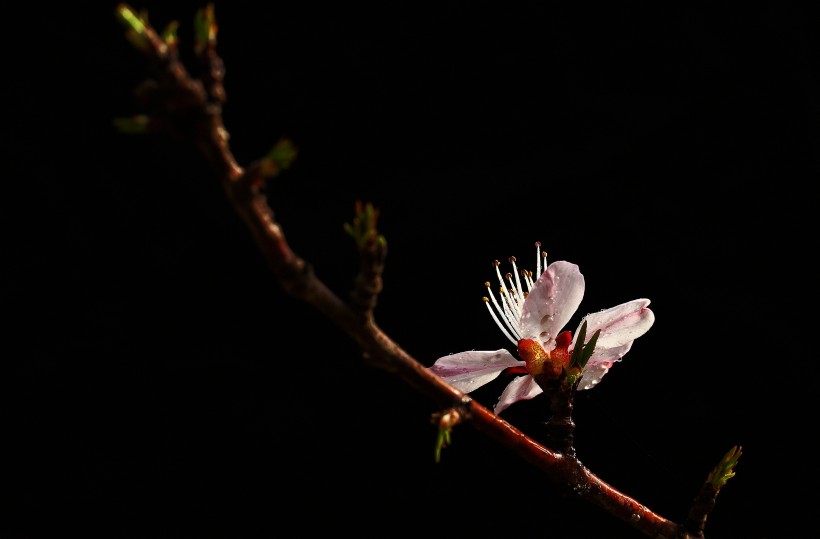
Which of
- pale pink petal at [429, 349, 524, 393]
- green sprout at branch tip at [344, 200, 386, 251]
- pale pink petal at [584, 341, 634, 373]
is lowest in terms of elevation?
pale pink petal at [584, 341, 634, 373]

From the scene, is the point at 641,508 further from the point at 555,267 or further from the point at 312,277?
the point at 312,277

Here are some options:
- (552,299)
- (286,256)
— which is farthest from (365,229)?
(552,299)

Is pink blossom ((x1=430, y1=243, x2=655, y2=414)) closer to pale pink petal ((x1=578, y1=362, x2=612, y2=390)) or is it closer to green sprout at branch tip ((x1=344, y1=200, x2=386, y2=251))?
pale pink petal ((x1=578, y1=362, x2=612, y2=390))

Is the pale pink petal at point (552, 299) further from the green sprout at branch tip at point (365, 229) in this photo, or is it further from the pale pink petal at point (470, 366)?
the green sprout at branch tip at point (365, 229)

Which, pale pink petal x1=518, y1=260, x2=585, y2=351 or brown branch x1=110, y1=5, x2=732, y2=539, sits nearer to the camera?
brown branch x1=110, y1=5, x2=732, y2=539

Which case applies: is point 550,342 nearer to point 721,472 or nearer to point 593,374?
point 593,374

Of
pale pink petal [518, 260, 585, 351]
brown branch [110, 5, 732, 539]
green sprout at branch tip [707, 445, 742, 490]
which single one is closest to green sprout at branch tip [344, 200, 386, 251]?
brown branch [110, 5, 732, 539]

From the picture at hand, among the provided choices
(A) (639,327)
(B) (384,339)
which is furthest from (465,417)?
(A) (639,327)
